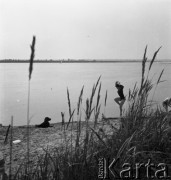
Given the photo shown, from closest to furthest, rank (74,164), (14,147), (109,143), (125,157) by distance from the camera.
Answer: (74,164) → (125,157) → (109,143) → (14,147)

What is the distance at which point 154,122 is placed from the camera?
8.40 ft

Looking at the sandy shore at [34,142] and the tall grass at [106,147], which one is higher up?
the tall grass at [106,147]

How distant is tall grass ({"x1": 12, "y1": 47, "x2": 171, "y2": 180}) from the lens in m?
1.81

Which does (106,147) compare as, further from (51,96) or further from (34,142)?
(51,96)

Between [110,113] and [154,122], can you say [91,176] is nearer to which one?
[154,122]

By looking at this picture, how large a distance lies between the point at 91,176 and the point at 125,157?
317mm

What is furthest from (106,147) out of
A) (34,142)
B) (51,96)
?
(51,96)

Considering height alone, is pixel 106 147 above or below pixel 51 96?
above

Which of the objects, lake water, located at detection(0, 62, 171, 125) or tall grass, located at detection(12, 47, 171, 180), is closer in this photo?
tall grass, located at detection(12, 47, 171, 180)

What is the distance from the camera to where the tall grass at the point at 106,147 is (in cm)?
181

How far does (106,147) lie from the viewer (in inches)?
82.9

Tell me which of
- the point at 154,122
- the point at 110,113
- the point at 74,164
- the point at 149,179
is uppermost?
the point at 154,122

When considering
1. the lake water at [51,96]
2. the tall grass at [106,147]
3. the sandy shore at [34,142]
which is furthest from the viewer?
the lake water at [51,96]

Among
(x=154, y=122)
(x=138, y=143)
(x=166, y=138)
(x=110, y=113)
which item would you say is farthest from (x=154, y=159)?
(x=110, y=113)
